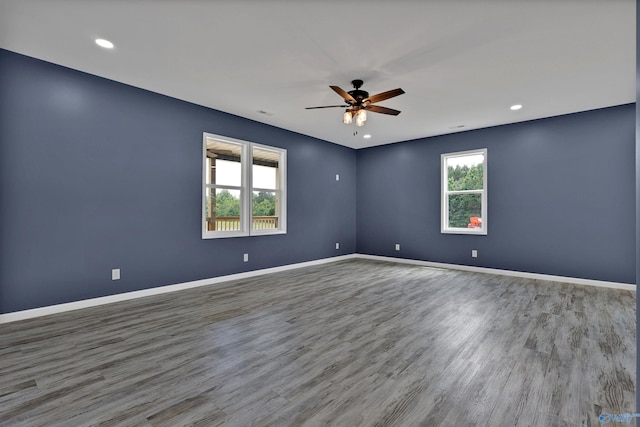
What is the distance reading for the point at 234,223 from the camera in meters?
5.28

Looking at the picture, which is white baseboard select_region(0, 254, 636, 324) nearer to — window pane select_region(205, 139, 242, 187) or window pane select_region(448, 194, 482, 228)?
window pane select_region(448, 194, 482, 228)

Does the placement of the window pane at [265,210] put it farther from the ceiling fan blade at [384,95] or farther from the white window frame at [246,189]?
the ceiling fan blade at [384,95]

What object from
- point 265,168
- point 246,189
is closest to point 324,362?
point 246,189

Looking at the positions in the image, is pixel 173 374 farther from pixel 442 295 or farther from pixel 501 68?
pixel 501 68

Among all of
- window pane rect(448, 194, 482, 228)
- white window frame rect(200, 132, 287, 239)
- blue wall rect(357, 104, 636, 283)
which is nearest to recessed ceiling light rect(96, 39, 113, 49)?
white window frame rect(200, 132, 287, 239)

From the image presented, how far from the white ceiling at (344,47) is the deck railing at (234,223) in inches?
73.7

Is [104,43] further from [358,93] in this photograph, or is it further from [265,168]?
[265,168]

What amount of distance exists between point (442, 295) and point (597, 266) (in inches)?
107

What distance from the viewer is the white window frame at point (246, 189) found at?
15.4 feet

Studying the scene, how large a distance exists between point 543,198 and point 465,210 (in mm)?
1302

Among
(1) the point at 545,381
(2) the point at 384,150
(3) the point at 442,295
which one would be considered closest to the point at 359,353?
(1) the point at 545,381

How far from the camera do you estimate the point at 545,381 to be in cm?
198

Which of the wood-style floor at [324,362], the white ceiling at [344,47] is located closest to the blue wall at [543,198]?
the white ceiling at [344,47]

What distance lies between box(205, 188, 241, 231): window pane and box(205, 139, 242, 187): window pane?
0.18 meters
